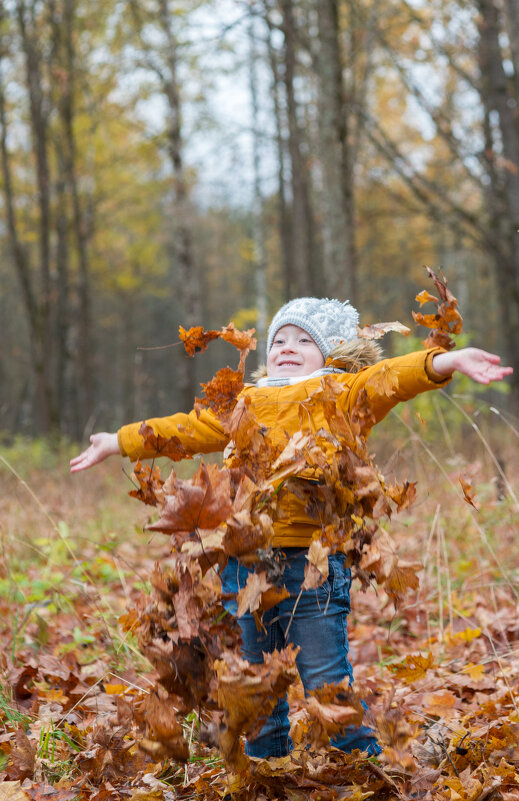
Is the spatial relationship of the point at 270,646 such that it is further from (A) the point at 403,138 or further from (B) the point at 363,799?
(A) the point at 403,138

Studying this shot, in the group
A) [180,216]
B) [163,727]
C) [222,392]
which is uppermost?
[180,216]

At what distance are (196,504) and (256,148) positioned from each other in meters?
14.3

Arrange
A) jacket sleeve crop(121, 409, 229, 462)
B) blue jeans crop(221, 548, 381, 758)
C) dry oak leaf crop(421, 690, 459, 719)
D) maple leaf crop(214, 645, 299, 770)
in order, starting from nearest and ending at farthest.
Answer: maple leaf crop(214, 645, 299, 770) → blue jeans crop(221, 548, 381, 758) → jacket sleeve crop(121, 409, 229, 462) → dry oak leaf crop(421, 690, 459, 719)

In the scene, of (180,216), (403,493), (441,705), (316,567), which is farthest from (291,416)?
(180,216)

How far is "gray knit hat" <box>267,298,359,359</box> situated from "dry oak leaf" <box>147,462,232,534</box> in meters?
0.87

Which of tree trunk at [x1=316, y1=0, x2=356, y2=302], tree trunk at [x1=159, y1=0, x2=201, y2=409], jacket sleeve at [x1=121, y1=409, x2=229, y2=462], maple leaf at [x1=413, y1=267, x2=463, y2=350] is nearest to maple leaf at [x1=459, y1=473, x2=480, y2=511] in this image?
maple leaf at [x1=413, y1=267, x2=463, y2=350]

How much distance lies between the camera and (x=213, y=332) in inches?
84.0

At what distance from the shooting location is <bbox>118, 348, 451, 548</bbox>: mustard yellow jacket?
196cm

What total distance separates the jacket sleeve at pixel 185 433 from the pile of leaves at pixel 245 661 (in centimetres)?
14

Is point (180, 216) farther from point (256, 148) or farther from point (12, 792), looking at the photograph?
point (12, 792)

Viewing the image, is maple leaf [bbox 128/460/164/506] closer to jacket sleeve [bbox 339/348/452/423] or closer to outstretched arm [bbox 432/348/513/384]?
jacket sleeve [bbox 339/348/452/423]

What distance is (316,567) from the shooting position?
1.71 m

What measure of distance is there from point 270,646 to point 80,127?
18.3m

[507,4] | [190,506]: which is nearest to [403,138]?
[507,4]
